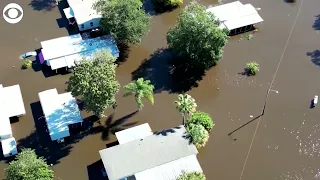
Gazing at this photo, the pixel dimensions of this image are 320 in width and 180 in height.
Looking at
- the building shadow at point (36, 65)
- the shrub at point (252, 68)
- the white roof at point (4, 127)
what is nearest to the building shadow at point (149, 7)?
the shrub at point (252, 68)

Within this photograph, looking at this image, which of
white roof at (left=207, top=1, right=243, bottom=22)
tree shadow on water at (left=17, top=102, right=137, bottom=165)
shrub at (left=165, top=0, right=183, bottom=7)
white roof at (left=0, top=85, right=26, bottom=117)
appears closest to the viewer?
tree shadow on water at (left=17, top=102, right=137, bottom=165)

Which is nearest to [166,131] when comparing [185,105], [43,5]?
[185,105]

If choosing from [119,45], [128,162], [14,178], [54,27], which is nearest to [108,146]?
[128,162]

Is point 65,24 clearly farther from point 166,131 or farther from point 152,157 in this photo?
point 152,157

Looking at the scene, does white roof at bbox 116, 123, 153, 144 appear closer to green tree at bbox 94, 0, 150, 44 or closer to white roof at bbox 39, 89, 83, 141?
white roof at bbox 39, 89, 83, 141

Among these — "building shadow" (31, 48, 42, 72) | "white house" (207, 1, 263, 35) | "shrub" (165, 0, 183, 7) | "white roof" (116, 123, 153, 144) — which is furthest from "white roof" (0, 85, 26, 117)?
"white house" (207, 1, 263, 35)

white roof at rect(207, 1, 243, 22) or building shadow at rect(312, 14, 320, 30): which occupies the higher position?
white roof at rect(207, 1, 243, 22)

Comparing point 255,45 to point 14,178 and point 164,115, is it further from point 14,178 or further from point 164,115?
point 14,178

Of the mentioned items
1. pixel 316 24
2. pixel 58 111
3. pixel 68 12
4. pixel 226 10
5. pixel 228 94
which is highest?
pixel 68 12
